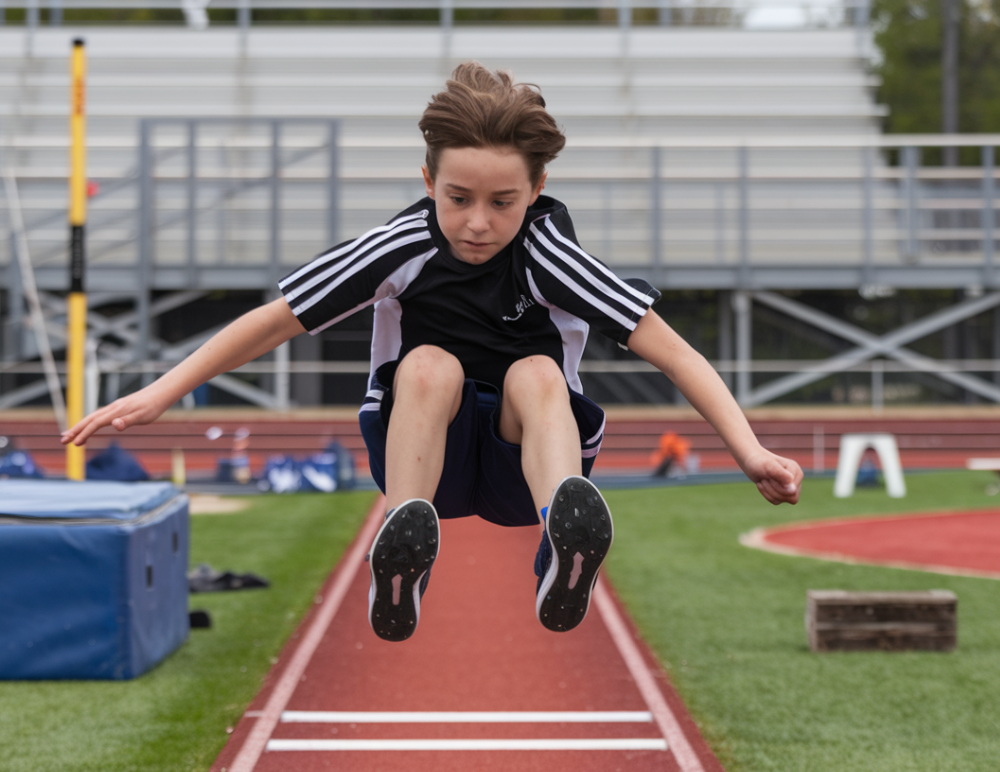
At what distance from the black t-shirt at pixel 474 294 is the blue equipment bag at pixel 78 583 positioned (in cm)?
314

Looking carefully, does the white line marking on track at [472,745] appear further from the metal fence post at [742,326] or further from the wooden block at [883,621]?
the metal fence post at [742,326]

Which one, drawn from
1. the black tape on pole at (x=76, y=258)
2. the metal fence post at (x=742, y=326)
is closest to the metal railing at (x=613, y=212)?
the metal fence post at (x=742, y=326)

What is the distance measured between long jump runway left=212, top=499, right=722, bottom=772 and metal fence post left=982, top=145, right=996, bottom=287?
14532mm

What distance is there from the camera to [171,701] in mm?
5855

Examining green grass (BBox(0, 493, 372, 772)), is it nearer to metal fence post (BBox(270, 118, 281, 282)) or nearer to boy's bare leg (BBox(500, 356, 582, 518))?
boy's bare leg (BBox(500, 356, 582, 518))

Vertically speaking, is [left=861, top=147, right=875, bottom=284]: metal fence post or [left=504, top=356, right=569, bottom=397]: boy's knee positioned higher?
[left=861, top=147, right=875, bottom=284]: metal fence post

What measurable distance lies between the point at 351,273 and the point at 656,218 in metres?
17.6

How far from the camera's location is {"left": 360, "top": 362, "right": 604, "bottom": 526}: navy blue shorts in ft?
11.0

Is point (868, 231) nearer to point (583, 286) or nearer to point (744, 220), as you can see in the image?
point (744, 220)

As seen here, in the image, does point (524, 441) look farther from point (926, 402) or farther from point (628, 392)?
point (926, 402)

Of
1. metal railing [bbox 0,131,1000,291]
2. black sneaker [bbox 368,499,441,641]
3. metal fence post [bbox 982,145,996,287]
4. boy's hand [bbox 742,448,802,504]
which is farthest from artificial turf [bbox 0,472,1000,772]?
metal fence post [bbox 982,145,996,287]

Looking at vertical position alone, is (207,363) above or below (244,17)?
below

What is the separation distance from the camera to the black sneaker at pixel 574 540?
9.61 ft

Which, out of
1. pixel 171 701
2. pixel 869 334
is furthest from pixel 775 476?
pixel 869 334
